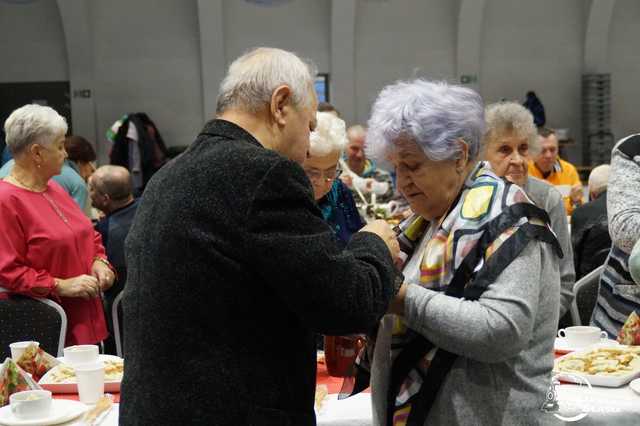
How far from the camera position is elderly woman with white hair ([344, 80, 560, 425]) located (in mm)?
2006

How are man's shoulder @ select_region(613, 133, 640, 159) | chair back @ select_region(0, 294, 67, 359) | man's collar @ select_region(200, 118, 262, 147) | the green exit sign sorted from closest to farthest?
man's collar @ select_region(200, 118, 262, 147) → man's shoulder @ select_region(613, 133, 640, 159) → chair back @ select_region(0, 294, 67, 359) → the green exit sign

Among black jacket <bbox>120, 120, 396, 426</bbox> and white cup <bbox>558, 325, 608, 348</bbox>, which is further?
white cup <bbox>558, 325, 608, 348</bbox>

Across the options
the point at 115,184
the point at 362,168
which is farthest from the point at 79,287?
the point at 362,168

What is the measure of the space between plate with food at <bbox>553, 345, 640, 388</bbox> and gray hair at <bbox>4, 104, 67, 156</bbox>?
2575 mm

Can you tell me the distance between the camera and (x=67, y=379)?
2951 millimetres

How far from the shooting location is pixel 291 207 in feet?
6.04

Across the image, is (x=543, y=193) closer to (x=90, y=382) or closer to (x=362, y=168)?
(x=90, y=382)

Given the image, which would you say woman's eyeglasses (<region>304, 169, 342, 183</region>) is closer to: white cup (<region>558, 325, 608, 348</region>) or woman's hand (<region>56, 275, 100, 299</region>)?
white cup (<region>558, 325, 608, 348</region>)

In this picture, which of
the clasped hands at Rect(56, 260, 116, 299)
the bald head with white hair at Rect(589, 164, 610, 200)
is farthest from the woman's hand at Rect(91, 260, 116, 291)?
the bald head with white hair at Rect(589, 164, 610, 200)

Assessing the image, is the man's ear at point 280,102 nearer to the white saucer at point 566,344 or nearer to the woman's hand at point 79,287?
the white saucer at point 566,344

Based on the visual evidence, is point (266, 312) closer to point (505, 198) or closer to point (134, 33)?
point (505, 198)

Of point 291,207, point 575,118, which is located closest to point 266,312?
point 291,207

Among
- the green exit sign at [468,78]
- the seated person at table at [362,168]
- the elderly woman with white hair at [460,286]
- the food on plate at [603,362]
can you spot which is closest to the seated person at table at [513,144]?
the food on plate at [603,362]

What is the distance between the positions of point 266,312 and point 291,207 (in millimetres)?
219
